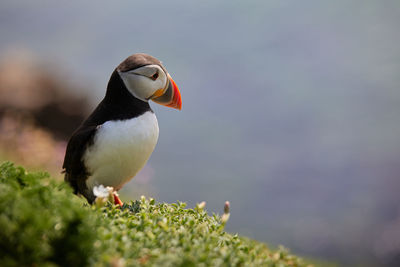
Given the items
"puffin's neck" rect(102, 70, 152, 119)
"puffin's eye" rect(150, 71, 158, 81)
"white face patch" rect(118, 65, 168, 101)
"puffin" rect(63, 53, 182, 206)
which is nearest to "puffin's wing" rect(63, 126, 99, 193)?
"puffin" rect(63, 53, 182, 206)

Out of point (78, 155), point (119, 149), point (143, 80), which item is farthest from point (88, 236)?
point (143, 80)

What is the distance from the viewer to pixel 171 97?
3.90 metres

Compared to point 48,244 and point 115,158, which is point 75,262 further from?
point 115,158

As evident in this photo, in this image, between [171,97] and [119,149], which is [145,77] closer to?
[171,97]

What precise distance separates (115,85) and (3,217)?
6.20 ft

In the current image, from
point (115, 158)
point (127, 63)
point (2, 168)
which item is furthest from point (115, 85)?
point (2, 168)

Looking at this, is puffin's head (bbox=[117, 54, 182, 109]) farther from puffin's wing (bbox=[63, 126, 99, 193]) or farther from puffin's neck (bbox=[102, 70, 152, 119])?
puffin's wing (bbox=[63, 126, 99, 193])

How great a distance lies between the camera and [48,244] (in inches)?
78.3

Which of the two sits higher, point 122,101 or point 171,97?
point 171,97

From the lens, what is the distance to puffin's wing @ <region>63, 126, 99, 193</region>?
11.6ft

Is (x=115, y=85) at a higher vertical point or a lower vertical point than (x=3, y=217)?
higher

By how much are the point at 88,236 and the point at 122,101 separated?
6.09 ft

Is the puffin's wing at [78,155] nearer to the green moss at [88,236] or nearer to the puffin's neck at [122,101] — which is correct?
the puffin's neck at [122,101]

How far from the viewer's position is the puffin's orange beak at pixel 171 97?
3869 mm
